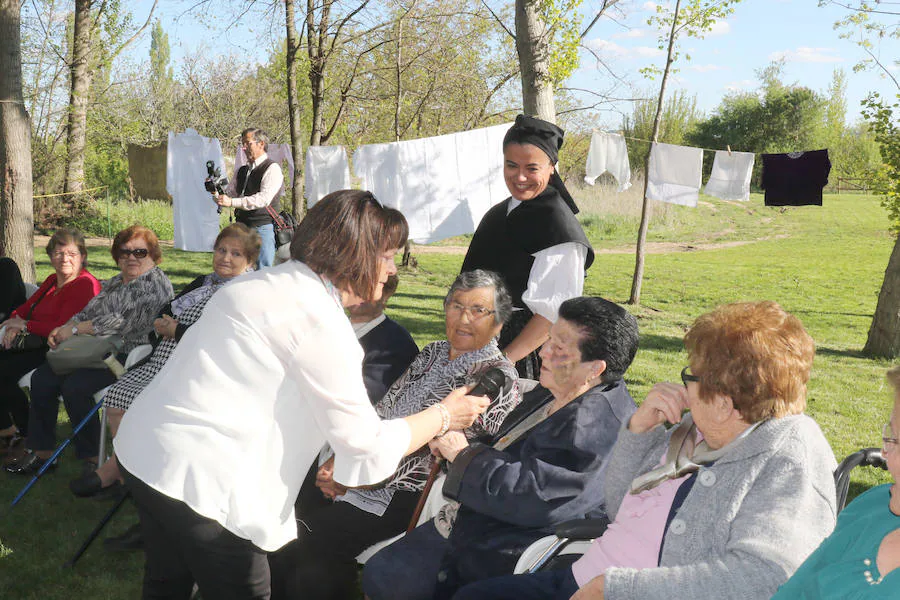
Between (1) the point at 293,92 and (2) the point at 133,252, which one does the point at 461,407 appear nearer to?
(2) the point at 133,252

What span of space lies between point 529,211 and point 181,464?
1.93 meters

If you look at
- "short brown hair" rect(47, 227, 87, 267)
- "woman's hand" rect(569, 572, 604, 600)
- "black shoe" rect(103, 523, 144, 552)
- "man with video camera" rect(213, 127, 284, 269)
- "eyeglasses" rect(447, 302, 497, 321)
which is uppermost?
"man with video camera" rect(213, 127, 284, 269)

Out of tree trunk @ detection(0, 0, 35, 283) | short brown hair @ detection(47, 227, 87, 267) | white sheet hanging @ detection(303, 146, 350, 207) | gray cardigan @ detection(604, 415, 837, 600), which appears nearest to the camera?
gray cardigan @ detection(604, 415, 837, 600)

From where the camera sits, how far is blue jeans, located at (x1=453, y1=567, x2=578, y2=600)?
85.0 inches

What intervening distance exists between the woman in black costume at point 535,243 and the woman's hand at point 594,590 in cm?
139

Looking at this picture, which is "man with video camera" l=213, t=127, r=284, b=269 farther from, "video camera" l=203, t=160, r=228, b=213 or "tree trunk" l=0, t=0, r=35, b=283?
"tree trunk" l=0, t=0, r=35, b=283

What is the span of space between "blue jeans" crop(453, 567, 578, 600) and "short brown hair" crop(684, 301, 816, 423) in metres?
0.72

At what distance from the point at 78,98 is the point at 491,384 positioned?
17.0m

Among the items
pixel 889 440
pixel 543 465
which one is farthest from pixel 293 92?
pixel 889 440

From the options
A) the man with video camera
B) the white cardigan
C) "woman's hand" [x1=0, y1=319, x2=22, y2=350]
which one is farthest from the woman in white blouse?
the man with video camera

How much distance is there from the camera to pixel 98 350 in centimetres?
438

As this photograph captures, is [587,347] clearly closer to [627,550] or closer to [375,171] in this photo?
[627,550]

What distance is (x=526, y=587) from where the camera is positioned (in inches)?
85.5

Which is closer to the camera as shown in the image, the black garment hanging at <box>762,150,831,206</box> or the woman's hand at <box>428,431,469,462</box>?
the woman's hand at <box>428,431,469,462</box>
